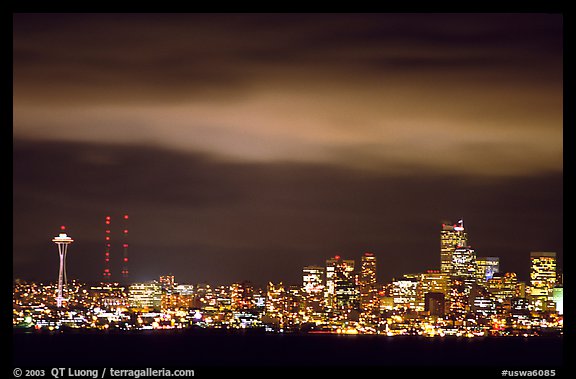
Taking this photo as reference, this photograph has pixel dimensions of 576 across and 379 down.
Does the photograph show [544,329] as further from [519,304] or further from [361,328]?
[361,328]

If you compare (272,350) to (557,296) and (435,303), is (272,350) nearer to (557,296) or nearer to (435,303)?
(435,303)

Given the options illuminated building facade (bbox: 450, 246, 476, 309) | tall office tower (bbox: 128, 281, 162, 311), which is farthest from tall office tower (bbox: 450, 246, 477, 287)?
tall office tower (bbox: 128, 281, 162, 311)

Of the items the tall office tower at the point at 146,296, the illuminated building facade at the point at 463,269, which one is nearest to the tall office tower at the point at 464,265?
the illuminated building facade at the point at 463,269

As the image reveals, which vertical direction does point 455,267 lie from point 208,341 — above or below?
above

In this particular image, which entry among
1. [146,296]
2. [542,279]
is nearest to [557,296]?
[542,279]

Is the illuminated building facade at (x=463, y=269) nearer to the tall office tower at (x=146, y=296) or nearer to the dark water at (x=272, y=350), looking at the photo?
the dark water at (x=272, y=350)

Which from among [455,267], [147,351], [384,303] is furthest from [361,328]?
[147,351]

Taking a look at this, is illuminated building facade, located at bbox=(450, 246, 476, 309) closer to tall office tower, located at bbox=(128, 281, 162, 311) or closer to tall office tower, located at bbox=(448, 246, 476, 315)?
tall office tower, located at bbox=(448, 246, 476, 315)
